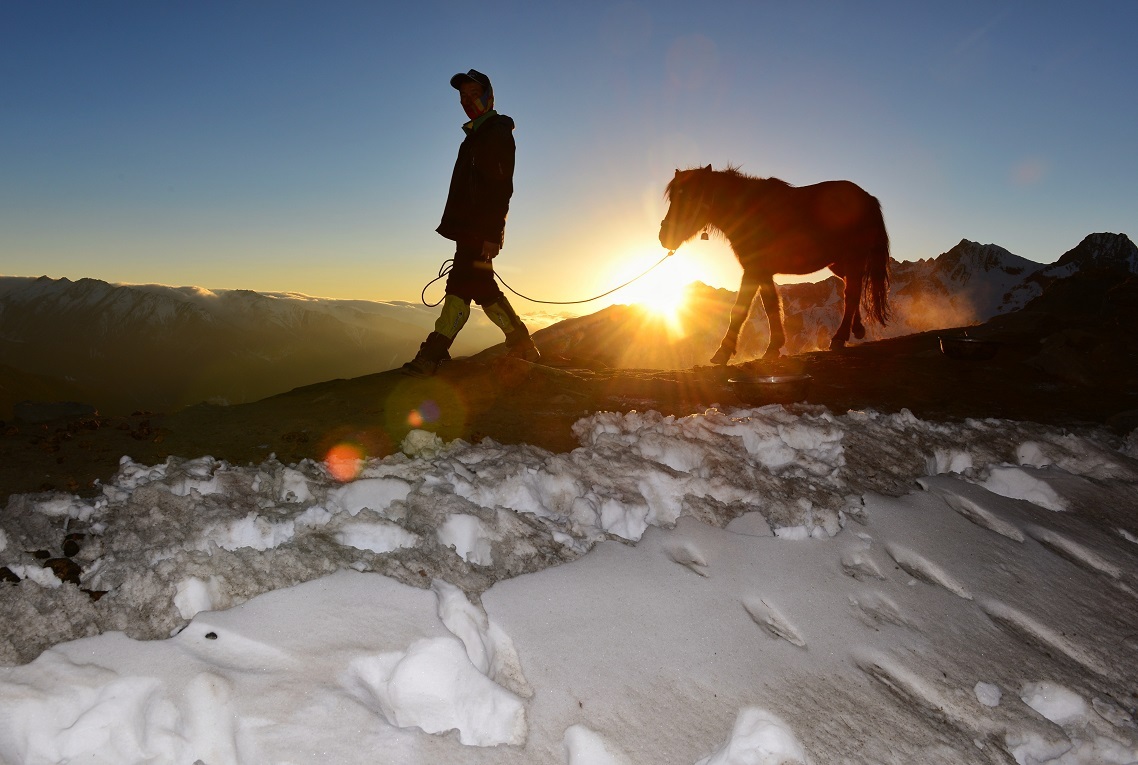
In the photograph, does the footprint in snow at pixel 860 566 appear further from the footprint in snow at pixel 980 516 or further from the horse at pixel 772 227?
the horse at pixel 772 227

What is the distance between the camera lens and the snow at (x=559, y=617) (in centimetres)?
198

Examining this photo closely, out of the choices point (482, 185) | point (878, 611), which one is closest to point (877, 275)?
point (482, 185)

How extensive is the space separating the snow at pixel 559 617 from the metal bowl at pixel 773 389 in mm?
1604

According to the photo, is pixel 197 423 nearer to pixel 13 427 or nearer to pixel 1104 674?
pixel 13 427

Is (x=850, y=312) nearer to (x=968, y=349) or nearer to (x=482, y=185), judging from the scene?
(x=968, y=349)

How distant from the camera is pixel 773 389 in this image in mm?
5840

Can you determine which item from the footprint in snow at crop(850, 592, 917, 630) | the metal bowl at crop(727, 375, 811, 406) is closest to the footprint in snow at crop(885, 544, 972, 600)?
the footprint in snow at crop(850, 592, 917, 630)

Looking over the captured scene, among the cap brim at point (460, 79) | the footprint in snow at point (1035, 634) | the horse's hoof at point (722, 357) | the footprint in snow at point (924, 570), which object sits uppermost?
the cap brim at point (460, 79)

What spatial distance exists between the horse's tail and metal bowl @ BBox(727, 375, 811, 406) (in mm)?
3707

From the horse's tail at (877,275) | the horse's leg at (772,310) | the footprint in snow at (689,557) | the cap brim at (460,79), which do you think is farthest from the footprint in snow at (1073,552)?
the cap brim at (460,79)

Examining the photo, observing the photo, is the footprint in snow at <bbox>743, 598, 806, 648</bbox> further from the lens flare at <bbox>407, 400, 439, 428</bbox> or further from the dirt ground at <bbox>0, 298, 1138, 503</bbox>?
the lens flare at <bbox>407, 400, 439, 428</bbox>

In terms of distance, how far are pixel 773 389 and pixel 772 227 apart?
3169mm

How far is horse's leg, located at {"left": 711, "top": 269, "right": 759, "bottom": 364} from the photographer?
26.2 feet

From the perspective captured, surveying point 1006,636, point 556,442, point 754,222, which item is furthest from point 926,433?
point 754,222
